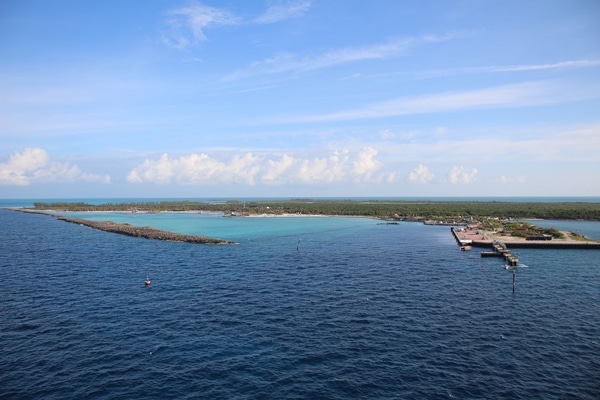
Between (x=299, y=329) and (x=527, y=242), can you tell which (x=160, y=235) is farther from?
(x=527, y=242)

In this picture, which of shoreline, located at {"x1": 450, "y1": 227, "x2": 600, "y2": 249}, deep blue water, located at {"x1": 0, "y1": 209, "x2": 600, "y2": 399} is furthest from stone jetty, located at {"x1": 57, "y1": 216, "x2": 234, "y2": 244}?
shoreline, located at {"x1": 450, "y1": 227, "x2": 600, "y2": 249}

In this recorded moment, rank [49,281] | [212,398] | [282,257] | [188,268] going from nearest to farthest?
[212,398] → [49,281] → [188,268] → [282,257]

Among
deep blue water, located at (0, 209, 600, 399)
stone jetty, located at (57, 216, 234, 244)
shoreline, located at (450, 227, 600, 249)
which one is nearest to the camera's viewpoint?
deep blue water, located at (0, 209, 600, 399)

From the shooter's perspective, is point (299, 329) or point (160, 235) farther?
point (160, 235)

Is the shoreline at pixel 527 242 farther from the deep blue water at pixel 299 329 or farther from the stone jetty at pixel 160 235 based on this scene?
the stone jetty at pixel 160 235

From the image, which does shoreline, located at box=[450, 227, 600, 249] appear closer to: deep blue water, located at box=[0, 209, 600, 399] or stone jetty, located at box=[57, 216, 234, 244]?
deep blue water, located at box=[0, 209, 600, 399]

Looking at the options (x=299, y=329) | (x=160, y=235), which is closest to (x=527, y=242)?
(x=299, y=329)

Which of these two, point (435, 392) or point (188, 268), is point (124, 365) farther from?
point (188, 268)

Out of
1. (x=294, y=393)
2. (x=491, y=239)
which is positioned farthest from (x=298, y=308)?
(x=491, y=239)
